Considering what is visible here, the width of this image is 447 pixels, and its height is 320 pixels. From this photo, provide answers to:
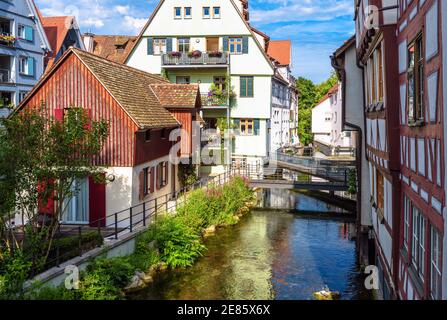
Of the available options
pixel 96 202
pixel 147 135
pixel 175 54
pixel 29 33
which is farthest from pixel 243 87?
pixel 96 202

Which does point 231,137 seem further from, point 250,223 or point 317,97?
point 317,97

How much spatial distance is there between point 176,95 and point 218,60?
9911mm

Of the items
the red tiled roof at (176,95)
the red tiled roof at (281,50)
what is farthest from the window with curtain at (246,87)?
the red tiled roof at (281,50)

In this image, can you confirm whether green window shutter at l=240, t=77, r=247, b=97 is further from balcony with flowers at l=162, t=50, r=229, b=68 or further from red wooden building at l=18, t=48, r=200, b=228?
red wooden building at l=18, t=48, r=200, b=228

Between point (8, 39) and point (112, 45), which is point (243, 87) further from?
point (112, 45)

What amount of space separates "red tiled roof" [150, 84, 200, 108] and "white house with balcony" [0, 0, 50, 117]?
15.2 m

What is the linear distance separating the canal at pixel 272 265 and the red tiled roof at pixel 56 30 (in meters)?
26.3

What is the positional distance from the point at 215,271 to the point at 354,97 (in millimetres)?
8156

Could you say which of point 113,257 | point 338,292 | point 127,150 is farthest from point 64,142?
point 338,292

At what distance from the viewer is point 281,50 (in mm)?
52469

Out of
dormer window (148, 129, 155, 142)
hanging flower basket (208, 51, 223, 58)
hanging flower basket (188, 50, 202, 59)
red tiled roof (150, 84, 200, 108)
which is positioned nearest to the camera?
dormer window (148, 129, 155, 142)

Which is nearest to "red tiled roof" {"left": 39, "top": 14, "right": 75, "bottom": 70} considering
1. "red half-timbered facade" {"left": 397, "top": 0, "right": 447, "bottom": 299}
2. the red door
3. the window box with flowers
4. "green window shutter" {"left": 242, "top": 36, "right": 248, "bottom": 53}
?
the window box with flowers

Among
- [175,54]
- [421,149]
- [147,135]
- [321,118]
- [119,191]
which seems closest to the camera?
→ [421,149]

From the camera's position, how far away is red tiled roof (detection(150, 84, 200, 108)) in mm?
26344
